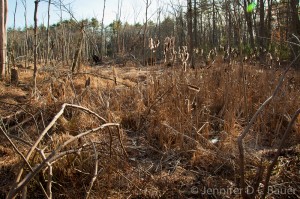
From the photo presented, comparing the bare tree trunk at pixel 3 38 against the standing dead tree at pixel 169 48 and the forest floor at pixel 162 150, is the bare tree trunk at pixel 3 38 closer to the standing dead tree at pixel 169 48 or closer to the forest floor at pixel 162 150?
the forest floor at pixel 162 150

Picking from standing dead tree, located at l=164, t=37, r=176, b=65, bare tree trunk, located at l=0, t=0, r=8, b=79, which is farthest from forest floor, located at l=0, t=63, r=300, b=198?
bare tree trunk, located at l=0, t=0, r=8, b=79

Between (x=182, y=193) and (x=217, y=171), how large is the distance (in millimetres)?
398

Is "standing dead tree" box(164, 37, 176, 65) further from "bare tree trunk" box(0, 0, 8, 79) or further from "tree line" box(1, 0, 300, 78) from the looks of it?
"bare tree trunk" box(0, 0, 8, 79)

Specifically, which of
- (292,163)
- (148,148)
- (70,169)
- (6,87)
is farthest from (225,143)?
(6,87)

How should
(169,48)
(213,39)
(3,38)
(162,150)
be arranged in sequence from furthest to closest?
(213,39), (3,38), (169,48), (162,150)

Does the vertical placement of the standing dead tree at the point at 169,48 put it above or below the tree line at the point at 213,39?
below

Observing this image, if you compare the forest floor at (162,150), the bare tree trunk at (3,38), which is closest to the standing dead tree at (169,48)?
the forest floor at (162,150)

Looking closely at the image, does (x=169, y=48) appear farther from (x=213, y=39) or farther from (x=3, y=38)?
(x=213, y=39)

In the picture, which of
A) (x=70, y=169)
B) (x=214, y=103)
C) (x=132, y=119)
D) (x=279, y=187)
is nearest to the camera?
(x=279, y=187)

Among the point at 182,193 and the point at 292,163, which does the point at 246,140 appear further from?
the point at 182,193

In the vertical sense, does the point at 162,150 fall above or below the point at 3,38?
below

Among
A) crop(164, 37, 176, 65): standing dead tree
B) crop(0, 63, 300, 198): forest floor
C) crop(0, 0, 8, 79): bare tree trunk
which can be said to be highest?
crop(0, 0, 8, 79): bare tree trunk

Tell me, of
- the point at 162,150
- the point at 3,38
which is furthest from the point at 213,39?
the point at 162,150

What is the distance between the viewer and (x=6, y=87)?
480 centimetres
